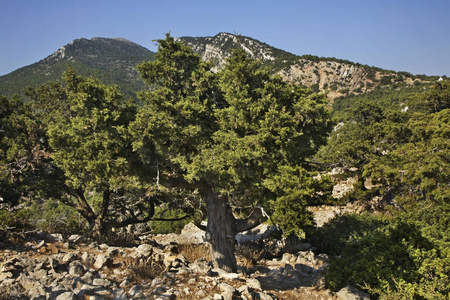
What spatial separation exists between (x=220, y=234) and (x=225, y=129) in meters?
3.51

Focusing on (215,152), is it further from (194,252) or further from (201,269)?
(194,252)

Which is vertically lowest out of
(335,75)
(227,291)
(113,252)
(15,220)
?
(113,252)

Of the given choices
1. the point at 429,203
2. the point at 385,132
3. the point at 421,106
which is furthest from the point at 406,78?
the point at 429,203

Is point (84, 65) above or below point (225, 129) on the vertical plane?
above

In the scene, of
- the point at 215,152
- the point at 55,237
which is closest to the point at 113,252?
the point at 55,237

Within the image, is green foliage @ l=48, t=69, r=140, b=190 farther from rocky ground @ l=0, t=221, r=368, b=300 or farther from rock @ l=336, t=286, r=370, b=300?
rock @ l=336, t=286, r=370, b=300

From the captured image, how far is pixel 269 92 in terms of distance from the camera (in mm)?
7207

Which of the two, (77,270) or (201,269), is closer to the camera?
(77,270)

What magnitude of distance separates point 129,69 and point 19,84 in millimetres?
57106

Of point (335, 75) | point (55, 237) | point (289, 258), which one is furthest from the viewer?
point (335, 75)

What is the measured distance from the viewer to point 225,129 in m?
7.25

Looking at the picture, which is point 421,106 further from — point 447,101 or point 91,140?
point 91,140

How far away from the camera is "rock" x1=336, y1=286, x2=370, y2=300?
645 centimetres

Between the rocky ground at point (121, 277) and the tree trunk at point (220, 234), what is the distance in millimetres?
893
